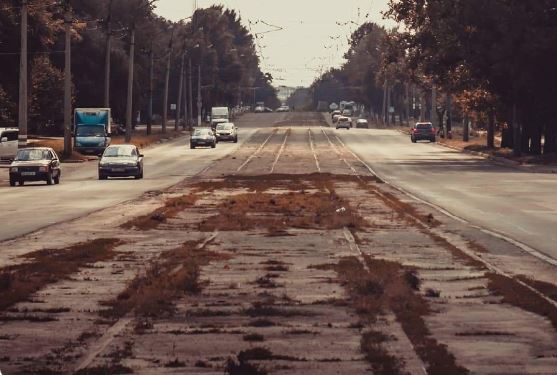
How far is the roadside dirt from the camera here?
34.9 feet

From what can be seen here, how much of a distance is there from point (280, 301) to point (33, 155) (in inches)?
1619

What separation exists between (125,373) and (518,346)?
133 inches

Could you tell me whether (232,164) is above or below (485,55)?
below

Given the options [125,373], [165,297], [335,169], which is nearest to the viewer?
[125,373]

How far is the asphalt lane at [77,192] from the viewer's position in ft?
105

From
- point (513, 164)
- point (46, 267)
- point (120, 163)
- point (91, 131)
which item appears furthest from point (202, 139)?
point (46, 267)

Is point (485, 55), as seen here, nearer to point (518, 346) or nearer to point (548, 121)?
point (548, 121)

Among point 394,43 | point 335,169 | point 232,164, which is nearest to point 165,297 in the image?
point 335,169

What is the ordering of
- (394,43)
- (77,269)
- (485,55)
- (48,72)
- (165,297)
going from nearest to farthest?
(165,297) < (77,269) < (485,55) < (394,43) < (48,72)

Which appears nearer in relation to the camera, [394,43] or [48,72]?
[394,43]

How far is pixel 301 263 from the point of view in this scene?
772 inches

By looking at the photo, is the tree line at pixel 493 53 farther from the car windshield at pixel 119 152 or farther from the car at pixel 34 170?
the car at pixel 34 170

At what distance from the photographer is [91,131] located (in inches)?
3440

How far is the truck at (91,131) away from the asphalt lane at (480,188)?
16267 millimetres
